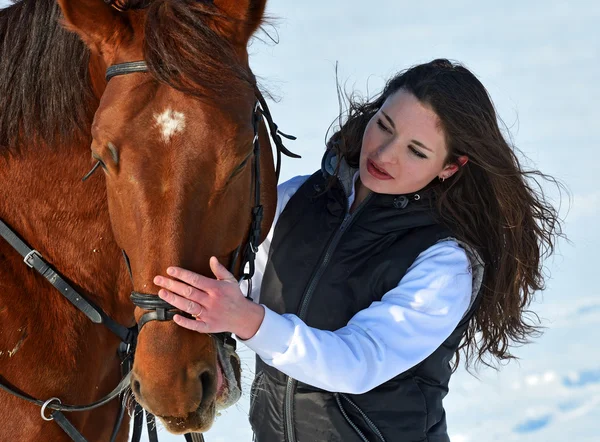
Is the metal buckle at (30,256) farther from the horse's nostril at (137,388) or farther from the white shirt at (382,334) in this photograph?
the white shirt at (382,334)

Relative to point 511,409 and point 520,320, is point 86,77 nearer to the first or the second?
point 520,320

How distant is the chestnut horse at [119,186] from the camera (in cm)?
183

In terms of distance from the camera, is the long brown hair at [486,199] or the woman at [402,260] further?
the long brown hair at [486,199]

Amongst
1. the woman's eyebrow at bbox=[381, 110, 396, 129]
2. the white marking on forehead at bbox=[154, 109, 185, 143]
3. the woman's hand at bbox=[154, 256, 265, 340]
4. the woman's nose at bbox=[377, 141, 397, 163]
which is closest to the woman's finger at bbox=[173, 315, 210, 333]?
the woman's hand at bbox=[154, 256, 265, 340]

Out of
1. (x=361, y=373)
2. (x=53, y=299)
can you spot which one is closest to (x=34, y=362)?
(x=53, y=299)

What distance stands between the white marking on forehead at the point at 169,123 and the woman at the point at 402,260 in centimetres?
74

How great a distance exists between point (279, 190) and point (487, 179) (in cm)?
74

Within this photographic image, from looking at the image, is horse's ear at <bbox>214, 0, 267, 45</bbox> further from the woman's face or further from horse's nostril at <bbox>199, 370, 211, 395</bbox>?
horse's nostril at <bbox>199, 370, 211, 395</bbox>

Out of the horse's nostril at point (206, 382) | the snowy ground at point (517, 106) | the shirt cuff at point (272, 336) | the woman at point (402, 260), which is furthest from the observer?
the snowy ground at point (517, 106)

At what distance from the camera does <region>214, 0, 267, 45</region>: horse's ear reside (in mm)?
2080

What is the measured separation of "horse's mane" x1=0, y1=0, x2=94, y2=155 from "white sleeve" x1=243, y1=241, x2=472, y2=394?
0.83m

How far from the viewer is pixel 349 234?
2447 millimetres

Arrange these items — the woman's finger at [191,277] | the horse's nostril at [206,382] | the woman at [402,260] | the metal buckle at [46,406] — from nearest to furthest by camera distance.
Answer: the woman's finger at [191,277] → the horse's nostril at [206,382] → the metal buckle at [46,406] → the woman at [402,260]

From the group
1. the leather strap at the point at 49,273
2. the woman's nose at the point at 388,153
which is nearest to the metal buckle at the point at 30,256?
the leather strap at the point at 49,273
